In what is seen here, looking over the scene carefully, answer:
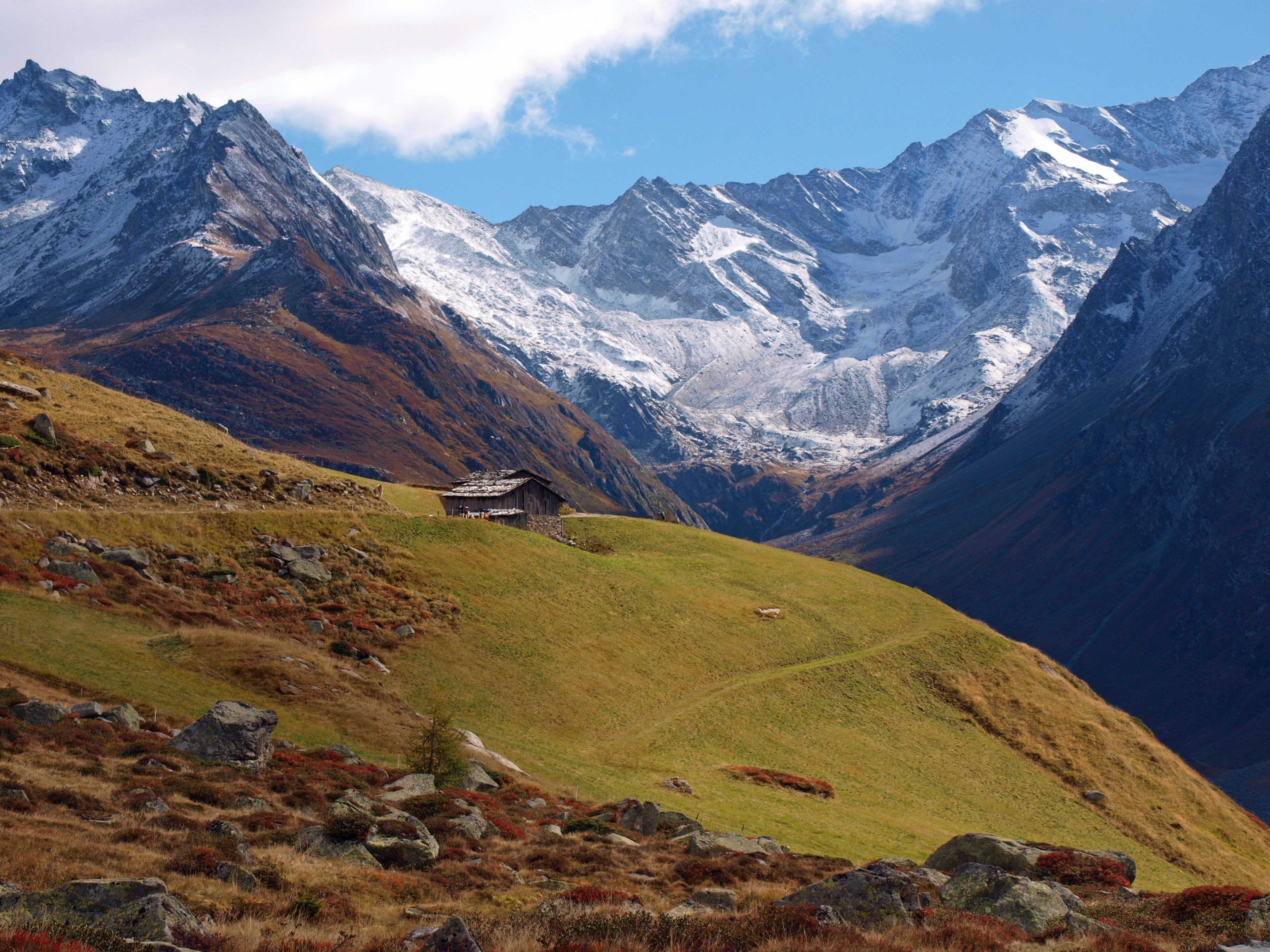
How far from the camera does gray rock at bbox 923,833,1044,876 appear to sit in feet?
104

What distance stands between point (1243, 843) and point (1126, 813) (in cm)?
1232

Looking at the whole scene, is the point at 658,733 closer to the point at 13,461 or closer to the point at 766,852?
the point at 766,852

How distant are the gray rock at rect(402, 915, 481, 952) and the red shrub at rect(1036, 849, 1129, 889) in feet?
69.5

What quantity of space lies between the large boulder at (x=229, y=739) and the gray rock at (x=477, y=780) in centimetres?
705

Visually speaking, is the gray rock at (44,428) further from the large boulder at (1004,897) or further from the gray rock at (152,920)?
the large boulder at (1004,897)

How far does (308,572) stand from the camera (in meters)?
52.8

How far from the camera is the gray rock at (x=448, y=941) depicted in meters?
16.9

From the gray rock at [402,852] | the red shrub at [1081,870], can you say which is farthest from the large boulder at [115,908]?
the red shrub at [1081,870]

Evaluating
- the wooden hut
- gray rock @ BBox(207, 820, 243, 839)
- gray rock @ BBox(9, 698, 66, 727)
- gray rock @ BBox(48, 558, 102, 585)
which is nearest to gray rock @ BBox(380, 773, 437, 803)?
gray rock @ BBox(207, 820, 243, 839)

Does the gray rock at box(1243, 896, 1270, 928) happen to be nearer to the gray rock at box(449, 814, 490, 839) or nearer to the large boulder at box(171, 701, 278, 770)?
the gray rock at box(449, 814, 490, 839)

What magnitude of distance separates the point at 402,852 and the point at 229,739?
9.32 m

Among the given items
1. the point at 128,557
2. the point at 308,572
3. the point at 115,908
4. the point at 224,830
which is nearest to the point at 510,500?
the point at 308,572

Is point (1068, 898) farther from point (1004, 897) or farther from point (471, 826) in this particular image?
point (471, 826)

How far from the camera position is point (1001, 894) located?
24844 millimetres
